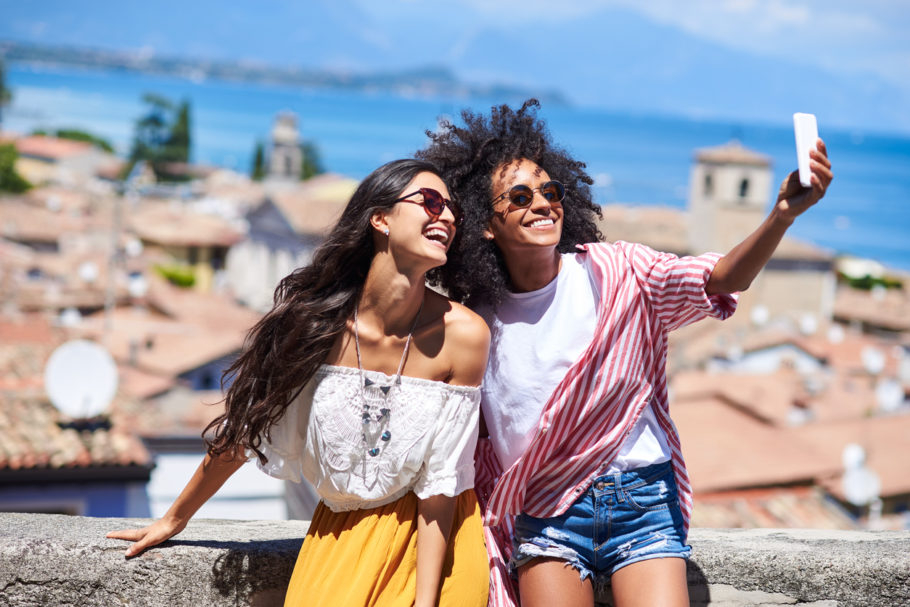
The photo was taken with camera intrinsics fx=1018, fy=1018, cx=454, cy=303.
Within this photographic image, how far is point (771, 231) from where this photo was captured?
8.20 feet

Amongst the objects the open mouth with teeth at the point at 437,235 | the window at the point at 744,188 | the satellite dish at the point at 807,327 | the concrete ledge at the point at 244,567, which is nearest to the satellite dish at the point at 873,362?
the satellite dish at the point at 807,327

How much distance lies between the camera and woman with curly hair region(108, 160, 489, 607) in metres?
2.62

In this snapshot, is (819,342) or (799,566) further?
(819,342)

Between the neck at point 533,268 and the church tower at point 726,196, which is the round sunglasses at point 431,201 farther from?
the church tower at point 726,196

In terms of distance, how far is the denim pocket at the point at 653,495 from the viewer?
9.08 ft

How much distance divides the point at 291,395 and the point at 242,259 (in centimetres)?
5351

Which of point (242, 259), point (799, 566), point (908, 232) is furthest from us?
point (908, 232)

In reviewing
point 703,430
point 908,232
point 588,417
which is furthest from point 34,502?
point 908,232

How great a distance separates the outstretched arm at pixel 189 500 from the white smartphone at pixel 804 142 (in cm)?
163

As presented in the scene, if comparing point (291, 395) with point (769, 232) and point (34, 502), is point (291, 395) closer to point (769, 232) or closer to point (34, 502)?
point (769, 232)

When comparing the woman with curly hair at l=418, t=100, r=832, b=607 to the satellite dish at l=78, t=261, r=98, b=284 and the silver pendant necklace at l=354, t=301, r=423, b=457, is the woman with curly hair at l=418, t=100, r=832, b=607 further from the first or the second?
the satellite dish at l=78, t=261, r=98, b=284

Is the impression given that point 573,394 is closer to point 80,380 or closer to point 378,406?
point 378,406

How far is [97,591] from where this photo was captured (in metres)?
2.78

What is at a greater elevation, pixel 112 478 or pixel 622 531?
pixel 622 531
